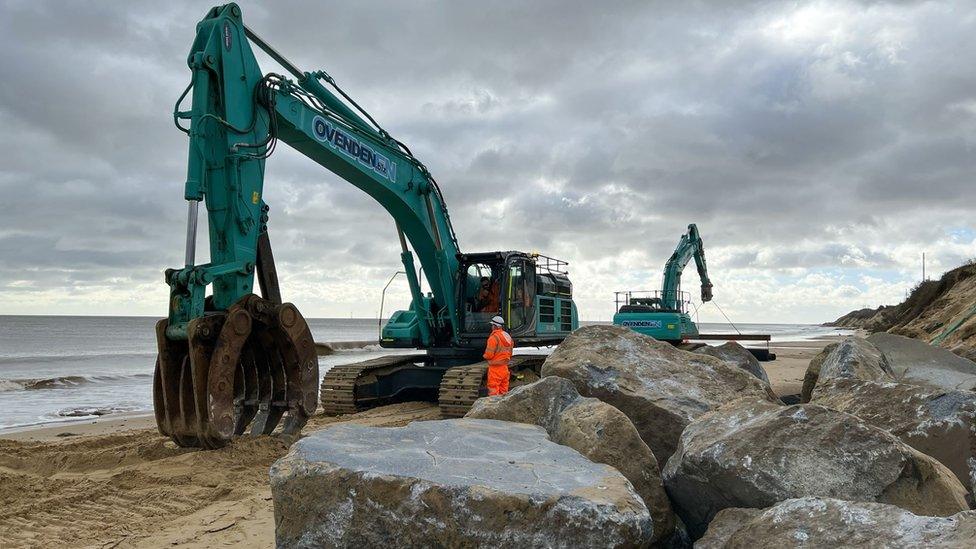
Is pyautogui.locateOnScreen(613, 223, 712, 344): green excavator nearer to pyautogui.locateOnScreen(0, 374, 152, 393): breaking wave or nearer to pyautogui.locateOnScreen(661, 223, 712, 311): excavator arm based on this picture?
pyautogui.locateOnScreen(661, 223, 712, 311): excavator arm

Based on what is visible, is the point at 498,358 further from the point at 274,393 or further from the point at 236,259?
the point at 236,259

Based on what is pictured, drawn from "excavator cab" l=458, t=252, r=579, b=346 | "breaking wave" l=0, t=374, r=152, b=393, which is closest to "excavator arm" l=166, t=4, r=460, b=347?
"excavator cab" l=458, t=252, r=579, b=346

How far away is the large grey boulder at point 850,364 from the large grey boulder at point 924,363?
0.39 meters

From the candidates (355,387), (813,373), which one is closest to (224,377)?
(355,387)

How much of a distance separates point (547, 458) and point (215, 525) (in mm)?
2849

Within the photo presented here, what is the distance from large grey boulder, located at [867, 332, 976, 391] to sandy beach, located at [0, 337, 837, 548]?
6248 mm

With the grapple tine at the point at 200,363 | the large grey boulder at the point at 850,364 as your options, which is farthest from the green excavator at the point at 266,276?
the large grey boulder at the point at 850,364

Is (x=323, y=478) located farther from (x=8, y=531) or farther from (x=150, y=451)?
(x=150, y=451)

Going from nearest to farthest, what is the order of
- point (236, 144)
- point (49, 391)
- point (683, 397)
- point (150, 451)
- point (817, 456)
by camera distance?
point (817, 456)
point (683, 397)
point (150, 451)
point (236, 144)
point (49, 391)

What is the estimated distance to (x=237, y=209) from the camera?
7723 millimetres

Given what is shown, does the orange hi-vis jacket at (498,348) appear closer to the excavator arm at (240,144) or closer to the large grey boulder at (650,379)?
the excavator arm at (240,144)

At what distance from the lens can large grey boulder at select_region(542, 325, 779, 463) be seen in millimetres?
4926

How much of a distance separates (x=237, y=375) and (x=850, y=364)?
5.97 m

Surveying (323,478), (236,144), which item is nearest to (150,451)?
(236,144)
